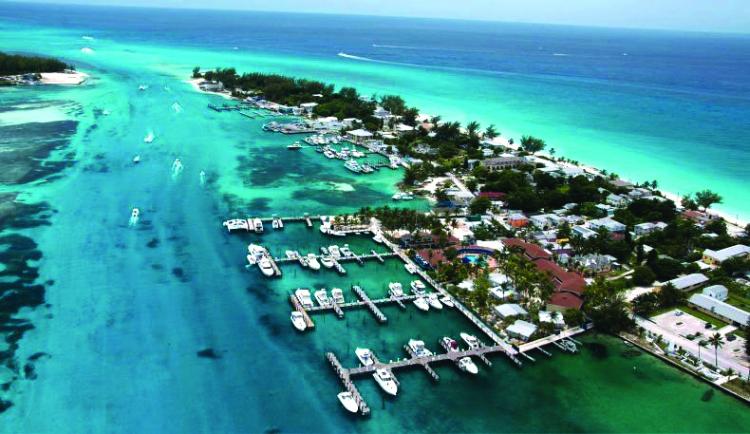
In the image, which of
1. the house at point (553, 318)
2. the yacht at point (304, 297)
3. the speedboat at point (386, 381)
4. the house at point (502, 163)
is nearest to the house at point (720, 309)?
the house at point (553, 318)

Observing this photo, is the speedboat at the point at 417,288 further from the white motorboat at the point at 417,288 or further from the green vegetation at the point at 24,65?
the green vegetation at the point at 24,65

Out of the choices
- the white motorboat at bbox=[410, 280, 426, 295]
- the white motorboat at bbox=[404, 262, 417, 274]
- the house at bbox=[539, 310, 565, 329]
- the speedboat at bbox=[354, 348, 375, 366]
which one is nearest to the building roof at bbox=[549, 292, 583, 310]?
the house at bbox=[539, 310, 565, 329]

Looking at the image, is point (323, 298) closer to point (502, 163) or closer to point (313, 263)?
point (313, 263)

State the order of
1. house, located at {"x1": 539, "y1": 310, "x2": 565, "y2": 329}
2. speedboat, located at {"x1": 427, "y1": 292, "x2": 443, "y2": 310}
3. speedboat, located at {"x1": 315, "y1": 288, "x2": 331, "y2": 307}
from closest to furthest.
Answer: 1. house, located at {"x1": 539, "y1": 310, "x2": 565, "y2": 329}
2. speedboat, located at {"x1": 315, "y1": 288, "x2": 331, "y2": 307}
3. speedboat, located at {"x1": 427, "y1": 292, "x2": 443, "y2": 310}

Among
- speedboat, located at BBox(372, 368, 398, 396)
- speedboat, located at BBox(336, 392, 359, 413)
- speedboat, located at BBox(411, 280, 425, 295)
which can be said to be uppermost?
speedboat, located at BBox(411, 280, 425, 295)

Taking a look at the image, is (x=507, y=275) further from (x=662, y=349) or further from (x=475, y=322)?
(x=662, y=349)

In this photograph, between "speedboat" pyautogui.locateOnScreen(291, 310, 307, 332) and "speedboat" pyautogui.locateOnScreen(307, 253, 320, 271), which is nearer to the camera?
"speedboat" pyautogui.locateOnScreen(291, 310, 307, 332)

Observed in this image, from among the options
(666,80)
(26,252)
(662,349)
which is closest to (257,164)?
(26,252)

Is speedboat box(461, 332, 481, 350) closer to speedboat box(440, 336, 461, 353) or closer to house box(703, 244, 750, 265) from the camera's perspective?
speedboat box(440, 336, 461, 353)
